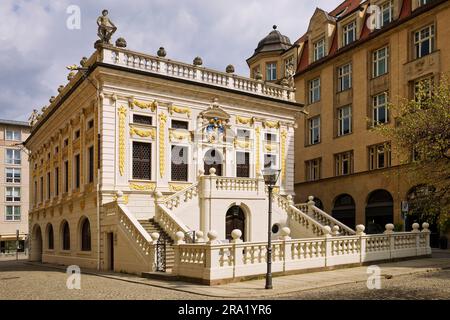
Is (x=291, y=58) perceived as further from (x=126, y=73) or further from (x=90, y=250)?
(x=90, y=250)

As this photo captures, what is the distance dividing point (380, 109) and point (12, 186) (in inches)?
2038

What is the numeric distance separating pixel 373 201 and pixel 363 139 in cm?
427

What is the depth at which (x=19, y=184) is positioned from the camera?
2736 inches

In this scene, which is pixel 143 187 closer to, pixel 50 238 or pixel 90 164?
→ pixel 90 164

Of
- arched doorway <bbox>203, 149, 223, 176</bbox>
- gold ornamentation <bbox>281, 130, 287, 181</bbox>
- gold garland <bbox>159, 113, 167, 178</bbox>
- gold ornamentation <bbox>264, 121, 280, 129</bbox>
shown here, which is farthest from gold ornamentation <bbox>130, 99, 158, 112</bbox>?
gold ornamentation <bbox>281, 130, 287, 181</bbox>

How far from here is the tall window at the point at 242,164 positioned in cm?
2767

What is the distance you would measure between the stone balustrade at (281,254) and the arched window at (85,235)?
9.62 m

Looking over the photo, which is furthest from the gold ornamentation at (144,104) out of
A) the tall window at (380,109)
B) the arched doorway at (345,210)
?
the arched doorway at (345,210)

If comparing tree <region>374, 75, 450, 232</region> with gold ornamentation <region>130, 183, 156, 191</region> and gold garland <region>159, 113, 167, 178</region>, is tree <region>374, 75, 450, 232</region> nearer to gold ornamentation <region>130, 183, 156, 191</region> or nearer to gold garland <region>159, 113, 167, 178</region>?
gold garland <region>159, 113, 167, 178</region>

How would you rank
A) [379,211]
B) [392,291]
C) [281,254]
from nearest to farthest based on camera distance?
1. [392,291]
2. [281,254]
3. [379,211]

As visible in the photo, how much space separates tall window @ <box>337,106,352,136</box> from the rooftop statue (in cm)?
1949

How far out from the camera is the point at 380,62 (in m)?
35.0

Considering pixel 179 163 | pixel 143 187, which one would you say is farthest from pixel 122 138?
pixel 179 163

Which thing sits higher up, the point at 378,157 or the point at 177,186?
the point at 378,157
